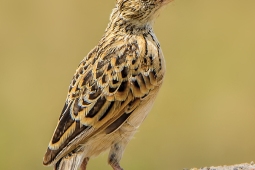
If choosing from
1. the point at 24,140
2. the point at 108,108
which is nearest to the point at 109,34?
the point at 108,108

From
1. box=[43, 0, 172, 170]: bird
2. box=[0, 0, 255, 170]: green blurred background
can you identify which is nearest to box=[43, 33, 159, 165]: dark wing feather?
box=[43, 0, 172, 170]: bird

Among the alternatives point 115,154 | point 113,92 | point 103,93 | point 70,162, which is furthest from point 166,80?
point 70,162

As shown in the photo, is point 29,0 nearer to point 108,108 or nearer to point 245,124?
point 245,124

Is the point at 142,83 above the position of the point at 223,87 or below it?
below

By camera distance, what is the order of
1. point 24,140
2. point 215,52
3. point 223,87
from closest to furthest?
point 24,140, point 223,87, point 215,52

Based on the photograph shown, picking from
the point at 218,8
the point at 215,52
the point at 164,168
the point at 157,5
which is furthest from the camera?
the point at 218,8

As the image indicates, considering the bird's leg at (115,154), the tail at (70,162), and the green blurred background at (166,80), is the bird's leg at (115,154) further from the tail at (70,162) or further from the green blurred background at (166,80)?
the green blurred background at (166,80)

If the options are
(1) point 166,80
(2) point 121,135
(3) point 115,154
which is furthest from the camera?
(1) point 166,80

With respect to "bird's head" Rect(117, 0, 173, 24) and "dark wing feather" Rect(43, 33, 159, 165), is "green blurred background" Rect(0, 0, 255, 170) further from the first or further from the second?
"dark wing feather" Rect(43, 33, 159, 165)

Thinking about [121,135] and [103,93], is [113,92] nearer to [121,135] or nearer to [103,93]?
[103,93]
